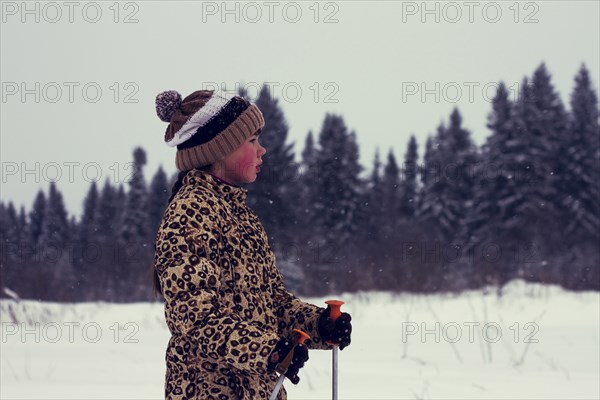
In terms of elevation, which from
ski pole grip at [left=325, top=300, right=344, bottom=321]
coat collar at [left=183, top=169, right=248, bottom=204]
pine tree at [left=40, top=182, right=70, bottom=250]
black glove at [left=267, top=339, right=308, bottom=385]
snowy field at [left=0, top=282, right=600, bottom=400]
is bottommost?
snowy field at [left=0, top=282, right=600, bottom=400]

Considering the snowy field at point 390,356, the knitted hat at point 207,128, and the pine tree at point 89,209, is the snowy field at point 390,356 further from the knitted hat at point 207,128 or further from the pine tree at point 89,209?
the pine tree at point 89,209

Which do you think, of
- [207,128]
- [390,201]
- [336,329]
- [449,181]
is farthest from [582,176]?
[207,128]

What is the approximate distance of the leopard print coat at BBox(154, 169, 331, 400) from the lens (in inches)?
78.2

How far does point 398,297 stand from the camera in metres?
15.5

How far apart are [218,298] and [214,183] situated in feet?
1.39

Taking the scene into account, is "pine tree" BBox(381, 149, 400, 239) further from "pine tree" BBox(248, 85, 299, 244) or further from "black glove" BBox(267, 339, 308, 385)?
"black glove" BBox(267, 339, 308, 385)

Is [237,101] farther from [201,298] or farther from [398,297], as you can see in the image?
[398,297]

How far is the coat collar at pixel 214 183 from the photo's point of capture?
2313mm

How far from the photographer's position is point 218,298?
2.07 m

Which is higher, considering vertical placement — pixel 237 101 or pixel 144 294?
pixel 237 101

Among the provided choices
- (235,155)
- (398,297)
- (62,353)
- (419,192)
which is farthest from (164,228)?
(419,192)

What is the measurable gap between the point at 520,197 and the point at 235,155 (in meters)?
30.7

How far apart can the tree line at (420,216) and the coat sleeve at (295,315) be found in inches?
554

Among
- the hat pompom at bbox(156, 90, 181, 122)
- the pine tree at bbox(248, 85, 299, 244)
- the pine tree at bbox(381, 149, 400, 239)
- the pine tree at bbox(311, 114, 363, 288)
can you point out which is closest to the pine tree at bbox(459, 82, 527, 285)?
the pine tree at bbox(311, 114, 363, 288)
